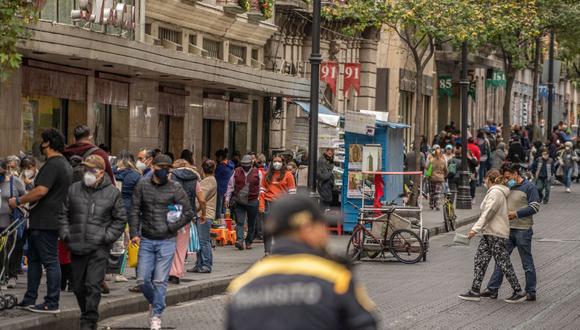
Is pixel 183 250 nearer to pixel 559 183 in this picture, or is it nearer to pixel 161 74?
pixel 161 74

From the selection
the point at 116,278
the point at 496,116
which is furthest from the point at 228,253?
the point at 496,116

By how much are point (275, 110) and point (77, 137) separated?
25559mm

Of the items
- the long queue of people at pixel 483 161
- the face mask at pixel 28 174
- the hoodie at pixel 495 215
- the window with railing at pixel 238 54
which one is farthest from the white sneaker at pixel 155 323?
the window with railing at pixel 238 54

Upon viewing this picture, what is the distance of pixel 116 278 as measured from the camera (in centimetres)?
1798

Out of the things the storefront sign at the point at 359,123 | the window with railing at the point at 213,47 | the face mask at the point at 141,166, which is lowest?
the face mask at the point at 141,166

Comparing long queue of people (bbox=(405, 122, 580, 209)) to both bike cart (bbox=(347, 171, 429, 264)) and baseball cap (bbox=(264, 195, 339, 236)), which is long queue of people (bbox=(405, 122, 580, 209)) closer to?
bike cart (bbox=(347, 171, 429, 264))

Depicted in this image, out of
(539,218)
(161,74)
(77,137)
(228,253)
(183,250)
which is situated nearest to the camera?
(77,137)

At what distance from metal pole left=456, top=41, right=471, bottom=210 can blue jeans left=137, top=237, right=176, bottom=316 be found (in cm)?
2243

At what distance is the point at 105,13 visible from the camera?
2527 centimetres

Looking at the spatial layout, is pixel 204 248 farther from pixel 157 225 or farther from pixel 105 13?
pixel 105 13

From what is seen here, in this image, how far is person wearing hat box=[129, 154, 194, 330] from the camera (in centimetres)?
1386

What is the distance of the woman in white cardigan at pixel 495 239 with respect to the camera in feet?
56.5

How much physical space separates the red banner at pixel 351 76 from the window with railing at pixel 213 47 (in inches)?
320

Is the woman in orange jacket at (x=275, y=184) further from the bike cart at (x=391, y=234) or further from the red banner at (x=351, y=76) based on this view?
the red banner at (x=351, y=76)
